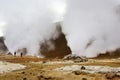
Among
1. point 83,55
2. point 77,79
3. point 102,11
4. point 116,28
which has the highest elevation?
point 102,11

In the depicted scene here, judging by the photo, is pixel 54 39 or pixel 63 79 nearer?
pixel 63 79

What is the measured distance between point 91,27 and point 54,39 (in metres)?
10.7

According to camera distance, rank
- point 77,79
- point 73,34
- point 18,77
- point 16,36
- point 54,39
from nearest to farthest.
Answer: point 77,79, point 18,77, point 73,34, point 54,39, point 16,36

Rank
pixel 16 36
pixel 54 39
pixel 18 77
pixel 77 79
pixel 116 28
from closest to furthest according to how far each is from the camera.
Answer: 1. pixel 77 79
2. pixel 18 77
3. pixel 116 28
4. pixel 54 39
5. pixel 16 36

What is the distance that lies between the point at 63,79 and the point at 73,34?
122 ft

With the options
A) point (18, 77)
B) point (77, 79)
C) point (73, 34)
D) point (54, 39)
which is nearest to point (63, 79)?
point (77, 79)

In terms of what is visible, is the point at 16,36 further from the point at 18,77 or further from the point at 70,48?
the point at 18,77

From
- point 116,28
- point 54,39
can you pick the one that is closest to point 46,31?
point 54,39

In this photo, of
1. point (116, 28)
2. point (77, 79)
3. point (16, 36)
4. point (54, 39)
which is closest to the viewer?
point (77, 79)

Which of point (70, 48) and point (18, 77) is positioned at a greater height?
point (70, 48)

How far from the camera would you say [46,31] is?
229ft

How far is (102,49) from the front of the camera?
57.4 m

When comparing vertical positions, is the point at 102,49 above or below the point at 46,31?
below

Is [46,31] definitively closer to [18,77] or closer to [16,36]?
[16,36]
